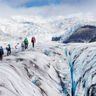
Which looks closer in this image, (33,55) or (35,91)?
(35,91)

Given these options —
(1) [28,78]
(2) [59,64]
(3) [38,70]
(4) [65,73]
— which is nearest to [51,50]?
(2) [59,64]

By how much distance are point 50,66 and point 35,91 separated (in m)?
8.67

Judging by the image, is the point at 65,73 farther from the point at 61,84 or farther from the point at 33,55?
the point at 33,55

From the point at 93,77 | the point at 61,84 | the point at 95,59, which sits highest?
the point at 95,59

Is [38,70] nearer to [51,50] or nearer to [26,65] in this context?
[26,65]

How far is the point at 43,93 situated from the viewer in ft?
66.4

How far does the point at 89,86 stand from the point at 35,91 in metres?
7.12

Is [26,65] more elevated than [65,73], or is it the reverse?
[26,65]

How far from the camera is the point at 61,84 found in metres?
25.0

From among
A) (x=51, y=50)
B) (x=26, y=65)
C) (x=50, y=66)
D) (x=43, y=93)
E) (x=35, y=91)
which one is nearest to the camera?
(x=35, y=91)

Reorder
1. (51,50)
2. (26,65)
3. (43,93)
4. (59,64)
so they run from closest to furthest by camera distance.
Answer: (43,93)
(26,65)
(59,64)
(51,50)

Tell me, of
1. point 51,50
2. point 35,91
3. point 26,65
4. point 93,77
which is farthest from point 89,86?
point 51,50

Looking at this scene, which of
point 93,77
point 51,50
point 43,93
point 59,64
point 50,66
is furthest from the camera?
point 51,50

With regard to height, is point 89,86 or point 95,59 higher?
point 95,59
